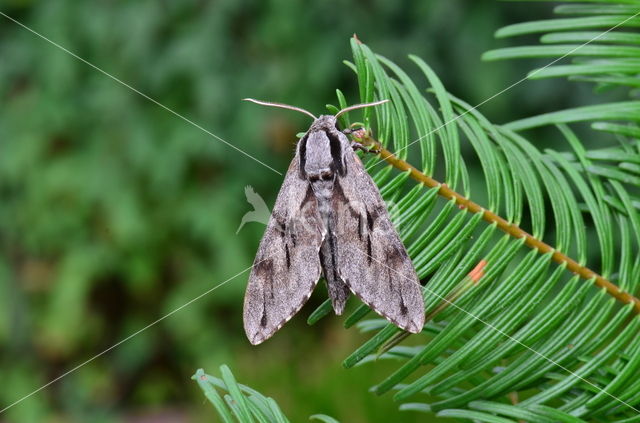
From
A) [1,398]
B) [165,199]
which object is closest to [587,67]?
[165,199]

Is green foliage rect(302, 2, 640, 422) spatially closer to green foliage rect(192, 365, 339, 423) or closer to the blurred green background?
green foliage rect(192, 365, 339, 423)

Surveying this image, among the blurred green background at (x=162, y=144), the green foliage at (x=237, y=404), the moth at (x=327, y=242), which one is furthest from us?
the blurred green background at (x=162, y=144)

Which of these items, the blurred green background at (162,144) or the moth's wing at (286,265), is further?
the blurred green background at (162,144)

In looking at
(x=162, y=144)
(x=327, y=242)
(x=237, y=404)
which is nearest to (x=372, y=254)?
(x=327, y=242)

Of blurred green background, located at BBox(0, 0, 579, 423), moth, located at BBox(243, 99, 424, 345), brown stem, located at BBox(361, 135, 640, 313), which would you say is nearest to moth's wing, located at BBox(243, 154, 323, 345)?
moth, located at BBox(243, 99, 424, 345)

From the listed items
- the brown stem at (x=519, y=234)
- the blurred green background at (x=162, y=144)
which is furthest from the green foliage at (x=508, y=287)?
the blurred green background at (x=162, y=144)

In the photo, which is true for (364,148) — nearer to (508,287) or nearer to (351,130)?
(351,130)

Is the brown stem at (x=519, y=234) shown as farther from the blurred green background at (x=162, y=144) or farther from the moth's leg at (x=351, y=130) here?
the blurred green background at (x=162, y=144)
